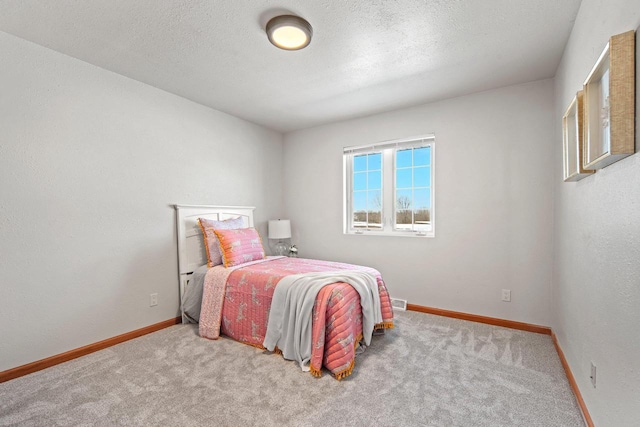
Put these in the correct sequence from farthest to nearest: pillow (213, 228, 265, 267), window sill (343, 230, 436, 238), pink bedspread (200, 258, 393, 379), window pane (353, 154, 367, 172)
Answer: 1. window pane (353, 154, 367, 172)
2. window sill (343, 230, 436, 238)
3. pillow (213, 228, 265, 267)
4. pink bedspread (200, 258, 393, 379)

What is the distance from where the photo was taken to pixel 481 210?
3.06m

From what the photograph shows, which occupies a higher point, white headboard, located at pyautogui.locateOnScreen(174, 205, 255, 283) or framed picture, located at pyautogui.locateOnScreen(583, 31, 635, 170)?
framed picture, located at pyautogui.locateOnScreen(583, 31, 635, 170)

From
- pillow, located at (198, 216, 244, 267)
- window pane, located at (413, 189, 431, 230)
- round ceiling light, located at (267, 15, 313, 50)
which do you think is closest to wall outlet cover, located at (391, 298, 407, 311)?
window pane, located at (413, 189, 431, 230)

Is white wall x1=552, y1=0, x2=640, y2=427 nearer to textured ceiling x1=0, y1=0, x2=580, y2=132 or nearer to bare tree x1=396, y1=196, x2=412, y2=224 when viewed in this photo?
textured ceiling x1=0, y1=0, x2=580, y2=132

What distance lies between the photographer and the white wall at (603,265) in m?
1.07

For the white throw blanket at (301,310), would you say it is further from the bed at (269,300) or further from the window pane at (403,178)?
the window pane at (403,178)

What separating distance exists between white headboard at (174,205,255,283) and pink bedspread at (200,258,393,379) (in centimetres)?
46

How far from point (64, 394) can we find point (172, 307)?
1219 mm

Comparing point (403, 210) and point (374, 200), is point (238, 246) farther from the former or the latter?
point (403, 210)

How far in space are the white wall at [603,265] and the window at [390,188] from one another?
1.41 metres

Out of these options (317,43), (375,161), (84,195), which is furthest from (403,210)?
(84,195)

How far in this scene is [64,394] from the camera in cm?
186

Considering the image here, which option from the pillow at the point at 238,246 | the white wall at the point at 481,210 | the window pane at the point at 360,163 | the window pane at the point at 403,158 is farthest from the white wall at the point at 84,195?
the window pane at the point at 403,158

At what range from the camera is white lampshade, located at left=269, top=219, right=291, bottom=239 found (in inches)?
163
